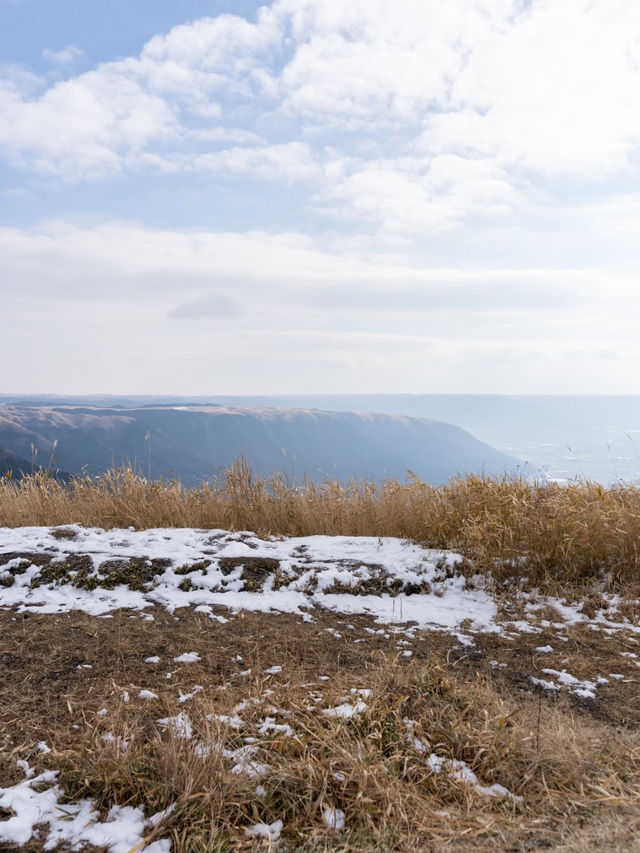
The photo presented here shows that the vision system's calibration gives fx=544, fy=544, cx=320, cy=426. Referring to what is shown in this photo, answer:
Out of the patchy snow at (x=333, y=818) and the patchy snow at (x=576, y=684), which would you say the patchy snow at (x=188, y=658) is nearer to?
the patchy snow at (x=333, y=818)

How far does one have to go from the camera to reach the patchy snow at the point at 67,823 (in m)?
1.68

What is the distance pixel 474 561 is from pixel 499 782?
8.96 feet

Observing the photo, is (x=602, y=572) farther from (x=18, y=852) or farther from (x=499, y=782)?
(x=18, y=852)

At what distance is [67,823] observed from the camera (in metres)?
1.77

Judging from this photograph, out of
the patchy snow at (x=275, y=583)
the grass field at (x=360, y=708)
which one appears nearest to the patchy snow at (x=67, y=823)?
the grass field at (x=360, y=708)

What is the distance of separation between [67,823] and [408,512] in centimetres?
431

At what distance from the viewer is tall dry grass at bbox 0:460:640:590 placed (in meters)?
4.66

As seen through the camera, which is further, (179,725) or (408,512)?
(408,512)

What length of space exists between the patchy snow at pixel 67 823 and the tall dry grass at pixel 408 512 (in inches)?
138

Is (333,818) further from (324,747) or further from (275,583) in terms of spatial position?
(275,583)

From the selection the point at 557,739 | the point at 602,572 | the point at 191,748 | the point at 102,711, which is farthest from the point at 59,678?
the point at 602,572

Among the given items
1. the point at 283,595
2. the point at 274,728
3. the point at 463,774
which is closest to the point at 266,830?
the point at 274,728

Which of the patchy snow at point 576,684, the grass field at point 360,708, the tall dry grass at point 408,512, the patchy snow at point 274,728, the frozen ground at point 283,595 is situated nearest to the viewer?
the grass field at point 360,708

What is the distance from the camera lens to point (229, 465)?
7.05 m
